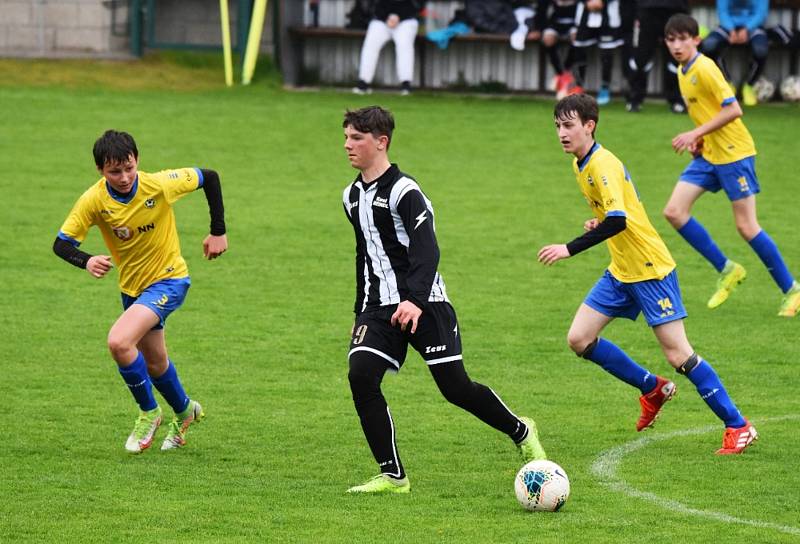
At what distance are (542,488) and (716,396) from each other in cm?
163

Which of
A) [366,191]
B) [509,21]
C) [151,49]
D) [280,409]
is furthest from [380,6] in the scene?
[366,191]

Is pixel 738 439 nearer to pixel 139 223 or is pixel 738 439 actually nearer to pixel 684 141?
pixel 139 223

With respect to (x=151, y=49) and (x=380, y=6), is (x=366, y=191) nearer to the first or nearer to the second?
(x=380, y=6)

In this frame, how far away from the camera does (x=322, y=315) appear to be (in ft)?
39.6

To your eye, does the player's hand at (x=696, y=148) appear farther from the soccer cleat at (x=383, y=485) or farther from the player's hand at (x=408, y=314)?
the soccer cleat at (x=383, y=485)

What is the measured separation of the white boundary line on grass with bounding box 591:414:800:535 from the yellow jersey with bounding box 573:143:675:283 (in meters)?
0.96

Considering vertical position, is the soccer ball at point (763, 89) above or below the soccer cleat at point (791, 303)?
above

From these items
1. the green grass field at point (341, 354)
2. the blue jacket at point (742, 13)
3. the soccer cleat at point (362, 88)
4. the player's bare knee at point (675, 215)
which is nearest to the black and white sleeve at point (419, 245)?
the green grass field at point (341, 354)

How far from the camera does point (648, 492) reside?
721 cm

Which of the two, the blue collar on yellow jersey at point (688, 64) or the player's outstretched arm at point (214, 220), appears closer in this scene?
the player's outstretched arm at point (214, 220)

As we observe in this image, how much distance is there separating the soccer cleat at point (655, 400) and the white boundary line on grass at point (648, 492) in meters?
0.10

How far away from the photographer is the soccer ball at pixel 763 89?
883 inches

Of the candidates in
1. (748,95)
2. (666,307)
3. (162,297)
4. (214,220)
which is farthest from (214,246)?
(748,95)

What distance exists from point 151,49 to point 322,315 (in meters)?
13.7
